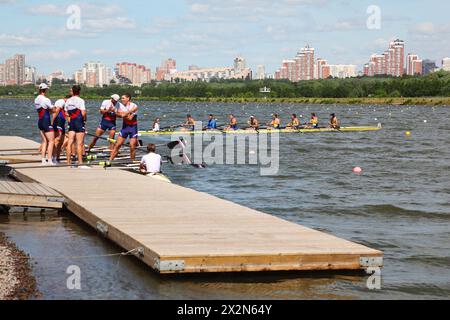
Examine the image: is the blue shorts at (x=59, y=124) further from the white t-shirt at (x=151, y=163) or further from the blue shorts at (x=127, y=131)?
the white t-shirt at (x=151, y=163)

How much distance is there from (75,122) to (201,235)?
7.75m

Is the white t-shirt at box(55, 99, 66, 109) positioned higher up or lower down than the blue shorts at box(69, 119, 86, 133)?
higher up

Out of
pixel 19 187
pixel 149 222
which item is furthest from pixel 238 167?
pixel 149 222

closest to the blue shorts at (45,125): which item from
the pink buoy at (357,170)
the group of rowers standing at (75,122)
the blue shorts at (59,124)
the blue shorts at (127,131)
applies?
the group of rowers standing at (75,122)

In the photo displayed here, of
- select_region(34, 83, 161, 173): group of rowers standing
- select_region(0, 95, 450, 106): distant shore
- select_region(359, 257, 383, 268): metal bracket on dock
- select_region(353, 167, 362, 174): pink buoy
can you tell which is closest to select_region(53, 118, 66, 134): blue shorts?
select_region(34, 83, 161, 173): group of rowers standing

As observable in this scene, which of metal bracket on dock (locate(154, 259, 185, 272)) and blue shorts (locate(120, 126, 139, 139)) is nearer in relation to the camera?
metal bracket on dock (locate(154, 259, 185, 272))

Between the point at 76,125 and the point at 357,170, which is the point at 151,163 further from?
the point at 357,170

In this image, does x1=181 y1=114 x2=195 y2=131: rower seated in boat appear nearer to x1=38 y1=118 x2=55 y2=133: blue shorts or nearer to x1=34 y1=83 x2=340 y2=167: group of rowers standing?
x1=34 y1=83 x2=340 y2=167: group of rowers standing

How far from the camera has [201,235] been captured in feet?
34.5

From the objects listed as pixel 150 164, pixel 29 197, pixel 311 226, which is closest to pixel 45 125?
pixel 150 164

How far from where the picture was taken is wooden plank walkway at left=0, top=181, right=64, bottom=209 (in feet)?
44.4

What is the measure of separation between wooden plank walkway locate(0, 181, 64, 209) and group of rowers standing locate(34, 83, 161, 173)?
3044 millimetres
